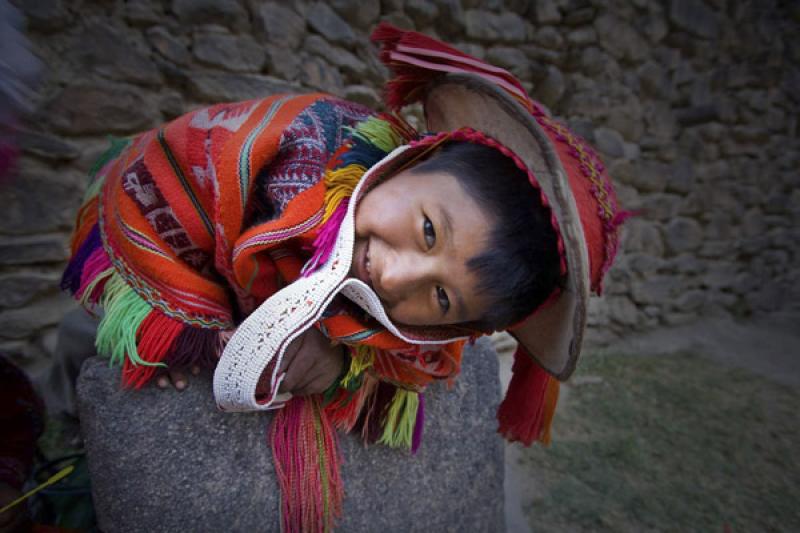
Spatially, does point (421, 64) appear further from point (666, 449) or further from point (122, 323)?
point (666, 449)

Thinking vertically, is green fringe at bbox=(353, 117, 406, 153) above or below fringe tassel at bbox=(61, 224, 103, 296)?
above

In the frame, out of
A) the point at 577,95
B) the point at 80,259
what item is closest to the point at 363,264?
the point at 80,259

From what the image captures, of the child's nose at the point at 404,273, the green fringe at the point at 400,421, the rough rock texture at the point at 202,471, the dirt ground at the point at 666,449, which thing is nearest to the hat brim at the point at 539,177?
the child's nose at the point at 404,273

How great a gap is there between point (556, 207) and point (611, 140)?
2.54 meters

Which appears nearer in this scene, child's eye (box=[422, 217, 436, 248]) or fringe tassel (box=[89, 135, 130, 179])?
child's eye (box=[422, 217, 436, 248])

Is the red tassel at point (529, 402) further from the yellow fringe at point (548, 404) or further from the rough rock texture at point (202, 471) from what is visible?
the rough rock texture at point (202, 471)

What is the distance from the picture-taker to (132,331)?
848 millimetres

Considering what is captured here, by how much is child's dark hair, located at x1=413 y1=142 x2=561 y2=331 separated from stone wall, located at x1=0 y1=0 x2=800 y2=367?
69cm

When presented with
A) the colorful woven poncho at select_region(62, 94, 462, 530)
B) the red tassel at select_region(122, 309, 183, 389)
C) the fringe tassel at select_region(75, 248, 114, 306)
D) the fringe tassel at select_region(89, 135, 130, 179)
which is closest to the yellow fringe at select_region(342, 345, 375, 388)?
the colorful woven poncho at select_region(62, 94, 462, 530)

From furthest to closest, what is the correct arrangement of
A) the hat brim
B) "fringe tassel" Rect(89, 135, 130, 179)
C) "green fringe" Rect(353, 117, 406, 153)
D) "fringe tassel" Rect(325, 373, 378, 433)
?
"fringe tassel" Rect(89, 135, 130, 179) < "fringe tassel" Rect(325, 373, 378, 433) < "green fringe" Rect(353, 117, 406, 153) < the hat brim

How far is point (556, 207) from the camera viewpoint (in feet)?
2.23

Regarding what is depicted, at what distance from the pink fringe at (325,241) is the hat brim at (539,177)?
0.31 m

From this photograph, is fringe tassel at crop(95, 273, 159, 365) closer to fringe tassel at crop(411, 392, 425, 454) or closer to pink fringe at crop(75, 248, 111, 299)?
pink fringe at crop(75, 248, 111, 299)

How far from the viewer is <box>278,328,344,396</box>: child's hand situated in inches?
33.7
